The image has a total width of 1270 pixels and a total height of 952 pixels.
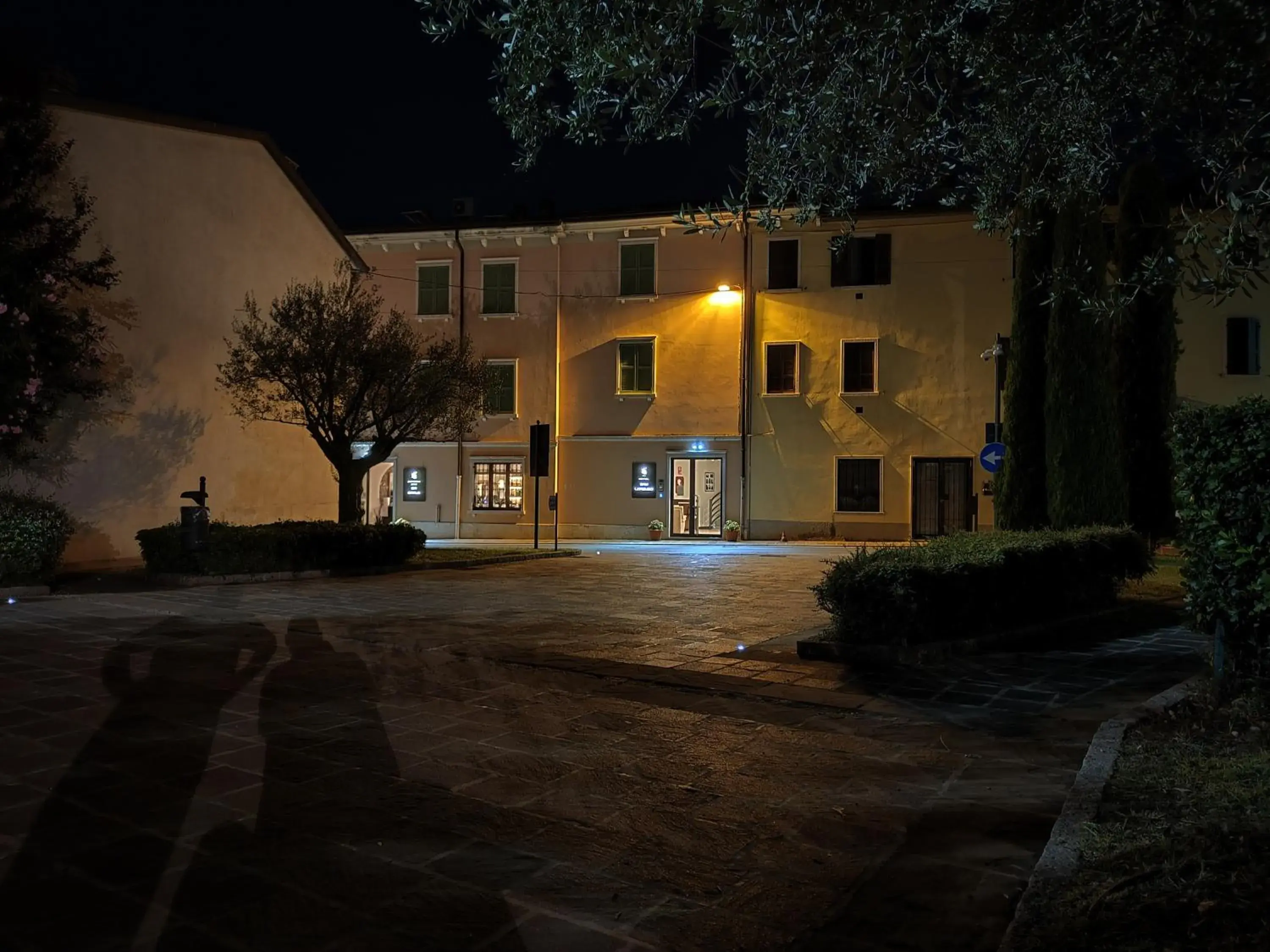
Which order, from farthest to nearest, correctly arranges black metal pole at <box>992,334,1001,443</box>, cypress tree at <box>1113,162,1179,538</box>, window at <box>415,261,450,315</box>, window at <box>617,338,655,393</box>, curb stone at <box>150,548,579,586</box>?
window at <box>415,261,450,315</box> < window at <box>617,338,655,393</box> < cypress tree at <box>1113,162,1179,538</box> < black metal pole at <box>992,334,1001,443</box> < curb stone at <box>150,548,579,586</box>

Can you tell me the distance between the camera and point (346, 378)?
734 inches

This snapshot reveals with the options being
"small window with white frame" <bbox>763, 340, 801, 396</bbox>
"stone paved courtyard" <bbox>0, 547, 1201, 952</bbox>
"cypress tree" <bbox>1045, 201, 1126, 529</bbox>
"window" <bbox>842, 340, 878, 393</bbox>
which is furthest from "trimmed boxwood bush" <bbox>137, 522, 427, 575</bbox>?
"window" <bbox>842, 340, 878, 393</bbox>

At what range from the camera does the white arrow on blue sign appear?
59.4ft

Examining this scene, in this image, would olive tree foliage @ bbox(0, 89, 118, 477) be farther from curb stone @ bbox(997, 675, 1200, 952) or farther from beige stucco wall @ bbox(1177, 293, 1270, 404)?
beige stucco wall @ bbox(1177, 293, 1270, 404)

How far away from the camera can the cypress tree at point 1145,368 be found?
2117 centimetres

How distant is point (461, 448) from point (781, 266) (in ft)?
38.7

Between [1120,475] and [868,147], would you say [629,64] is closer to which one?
[868,147]

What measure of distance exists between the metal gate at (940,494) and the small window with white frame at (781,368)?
4332 mm

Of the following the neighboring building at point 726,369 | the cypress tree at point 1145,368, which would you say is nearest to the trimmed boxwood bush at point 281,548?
the neighboring building at point 726,369

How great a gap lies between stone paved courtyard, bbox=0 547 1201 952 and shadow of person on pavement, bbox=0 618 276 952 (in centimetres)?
2

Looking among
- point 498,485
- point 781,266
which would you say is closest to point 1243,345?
point 781,266

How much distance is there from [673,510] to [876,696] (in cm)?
2304

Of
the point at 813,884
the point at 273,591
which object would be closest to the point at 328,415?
the point at 273,591

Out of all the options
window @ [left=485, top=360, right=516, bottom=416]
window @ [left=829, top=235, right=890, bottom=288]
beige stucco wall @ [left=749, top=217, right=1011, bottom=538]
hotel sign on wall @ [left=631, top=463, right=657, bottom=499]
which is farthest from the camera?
window @ [left=485, top=360, right=516, bottom=416]
